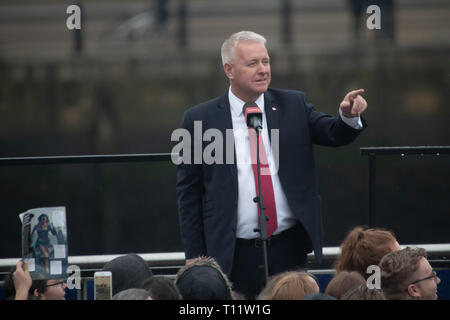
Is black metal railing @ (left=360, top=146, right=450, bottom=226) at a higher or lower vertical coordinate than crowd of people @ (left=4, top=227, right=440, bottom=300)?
higher


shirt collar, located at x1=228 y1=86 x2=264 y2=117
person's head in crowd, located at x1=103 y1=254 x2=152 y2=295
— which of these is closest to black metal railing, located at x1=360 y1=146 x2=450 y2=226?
shirt collar, located at x1=228 y1=86 x2=264 y2=117

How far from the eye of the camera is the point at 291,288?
3.51 m

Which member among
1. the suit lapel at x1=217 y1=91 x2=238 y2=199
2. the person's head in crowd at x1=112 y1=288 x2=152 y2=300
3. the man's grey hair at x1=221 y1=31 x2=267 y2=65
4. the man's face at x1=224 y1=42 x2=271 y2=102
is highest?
the man's grey hair at x1=221 y1=31 x2=267 y2=65

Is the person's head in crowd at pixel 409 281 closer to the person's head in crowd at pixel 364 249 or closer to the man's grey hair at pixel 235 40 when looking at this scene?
the person's head in crowd at pixel 364 249

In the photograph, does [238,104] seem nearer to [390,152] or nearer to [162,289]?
[162,289]

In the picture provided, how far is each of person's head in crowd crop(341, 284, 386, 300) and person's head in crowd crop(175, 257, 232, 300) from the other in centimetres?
49

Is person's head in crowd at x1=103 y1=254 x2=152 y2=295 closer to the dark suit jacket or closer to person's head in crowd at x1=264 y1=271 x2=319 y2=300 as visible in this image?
the dark suit jacket

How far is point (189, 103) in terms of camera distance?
46.2 ft

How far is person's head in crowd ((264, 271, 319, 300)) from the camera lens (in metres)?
3.49

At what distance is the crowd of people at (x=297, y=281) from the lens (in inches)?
138

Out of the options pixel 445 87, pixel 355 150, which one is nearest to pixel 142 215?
pixel 355 150
